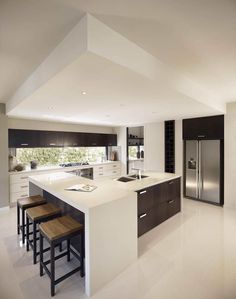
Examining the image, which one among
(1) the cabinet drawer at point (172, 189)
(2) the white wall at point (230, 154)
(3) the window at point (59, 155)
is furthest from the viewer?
(3) the window at point (59, 155)

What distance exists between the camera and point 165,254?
236 centimetres

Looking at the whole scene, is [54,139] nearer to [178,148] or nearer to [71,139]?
[71,139]

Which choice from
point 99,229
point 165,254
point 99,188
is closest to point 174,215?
point 165,254

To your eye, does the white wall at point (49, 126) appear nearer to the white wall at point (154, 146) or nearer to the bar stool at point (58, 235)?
the white wall at point (154, 146)

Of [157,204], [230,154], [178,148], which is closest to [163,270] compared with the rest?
[157,204]

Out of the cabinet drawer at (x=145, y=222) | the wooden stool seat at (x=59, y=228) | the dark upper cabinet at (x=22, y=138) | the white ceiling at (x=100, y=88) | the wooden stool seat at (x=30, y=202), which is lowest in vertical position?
the cabinet drawer at (x=145, y=222)

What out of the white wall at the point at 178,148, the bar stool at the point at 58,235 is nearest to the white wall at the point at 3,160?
the bar stool at the point at 58,235

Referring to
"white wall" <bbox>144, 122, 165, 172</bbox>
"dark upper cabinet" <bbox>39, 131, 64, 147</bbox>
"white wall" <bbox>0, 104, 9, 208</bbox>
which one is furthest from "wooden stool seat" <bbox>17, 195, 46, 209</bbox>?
"white wall" <bbox>144, 122, 165, 172</bbox>

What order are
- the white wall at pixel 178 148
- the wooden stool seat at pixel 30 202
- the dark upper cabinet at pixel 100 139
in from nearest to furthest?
the wooden stool seat at pixel 30 202, the white wall at pixel 178 148, the dark upper cabinet at pixel 100 139

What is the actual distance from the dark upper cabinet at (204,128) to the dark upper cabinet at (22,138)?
13.8ft

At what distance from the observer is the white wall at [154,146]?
208 inches

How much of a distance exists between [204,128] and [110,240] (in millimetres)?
3692

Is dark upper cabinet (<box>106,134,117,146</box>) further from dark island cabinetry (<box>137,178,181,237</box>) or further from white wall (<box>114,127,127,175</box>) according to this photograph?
dark island cabinetry (<box>137,178,181,237</box>)

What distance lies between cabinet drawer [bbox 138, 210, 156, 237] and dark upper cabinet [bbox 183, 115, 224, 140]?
256 cm
